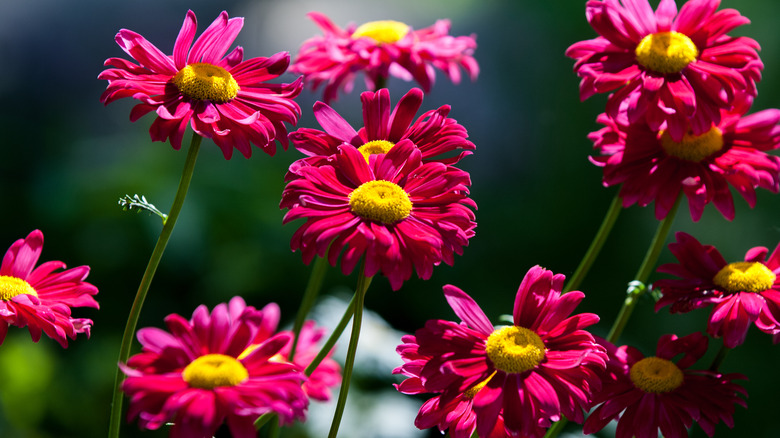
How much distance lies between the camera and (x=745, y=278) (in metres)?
0.43

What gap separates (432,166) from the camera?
0.39 m

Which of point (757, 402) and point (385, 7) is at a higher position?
point (385, 7)

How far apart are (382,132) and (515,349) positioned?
142 millimetres

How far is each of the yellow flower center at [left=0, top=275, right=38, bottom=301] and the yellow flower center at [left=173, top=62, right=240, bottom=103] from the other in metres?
0.13

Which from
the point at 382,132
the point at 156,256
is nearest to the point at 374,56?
the point at 382,132

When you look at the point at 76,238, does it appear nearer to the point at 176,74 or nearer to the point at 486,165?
the point at 486,165

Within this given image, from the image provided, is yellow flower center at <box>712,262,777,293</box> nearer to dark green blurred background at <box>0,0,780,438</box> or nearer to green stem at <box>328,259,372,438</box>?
green stem at <box>328,259,372,438</box>

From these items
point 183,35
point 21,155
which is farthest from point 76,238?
point 183,35

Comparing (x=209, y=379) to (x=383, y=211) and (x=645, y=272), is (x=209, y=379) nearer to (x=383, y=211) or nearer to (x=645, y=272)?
(x=383, y=211)

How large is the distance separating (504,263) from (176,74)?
3.67 ft

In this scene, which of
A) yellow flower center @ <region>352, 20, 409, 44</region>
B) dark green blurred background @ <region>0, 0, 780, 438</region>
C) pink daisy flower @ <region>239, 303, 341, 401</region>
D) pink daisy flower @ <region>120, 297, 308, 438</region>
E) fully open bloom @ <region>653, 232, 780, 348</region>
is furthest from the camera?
dark green blurred background @ <region>0, 0, 780, 438</region>

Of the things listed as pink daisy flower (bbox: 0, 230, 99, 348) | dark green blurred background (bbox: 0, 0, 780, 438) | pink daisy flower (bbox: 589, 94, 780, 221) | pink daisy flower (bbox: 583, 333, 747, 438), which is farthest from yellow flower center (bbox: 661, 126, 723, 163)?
dark green blurred background (bbox: 0, 0, 780, 438)

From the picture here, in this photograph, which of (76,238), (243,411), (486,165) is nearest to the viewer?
(243,411)

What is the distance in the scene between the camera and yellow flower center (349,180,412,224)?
1.22 feet
